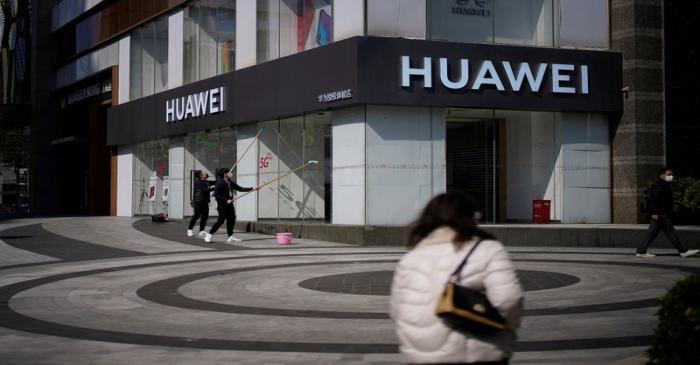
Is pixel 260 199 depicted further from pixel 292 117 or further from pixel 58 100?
pixel 58 100

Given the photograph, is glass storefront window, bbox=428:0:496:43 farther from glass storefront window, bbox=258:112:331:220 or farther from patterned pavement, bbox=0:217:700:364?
patterned pavement, bbox=0:217:700:364

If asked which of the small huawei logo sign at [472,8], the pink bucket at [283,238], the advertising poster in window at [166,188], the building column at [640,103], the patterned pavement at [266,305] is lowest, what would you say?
the patterned pavement at [266,305]

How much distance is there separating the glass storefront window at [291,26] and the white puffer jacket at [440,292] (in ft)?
68.8

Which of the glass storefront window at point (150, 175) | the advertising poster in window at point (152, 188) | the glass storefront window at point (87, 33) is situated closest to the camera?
the glass storefront window at point (150, 175)

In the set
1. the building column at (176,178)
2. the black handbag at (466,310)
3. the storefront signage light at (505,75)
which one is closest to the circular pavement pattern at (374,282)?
the black handbag at (466,310)

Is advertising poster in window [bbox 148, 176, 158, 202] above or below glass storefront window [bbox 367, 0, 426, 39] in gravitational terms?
below

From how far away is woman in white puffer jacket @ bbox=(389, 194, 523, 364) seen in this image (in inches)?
145

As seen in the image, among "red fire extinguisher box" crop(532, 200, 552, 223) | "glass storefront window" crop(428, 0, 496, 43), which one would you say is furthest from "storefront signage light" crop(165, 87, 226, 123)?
"red fire extinguisher box" crop(532, 200, 552, 223)

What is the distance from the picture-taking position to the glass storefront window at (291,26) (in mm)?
24969

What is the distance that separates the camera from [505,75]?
23.6 meters

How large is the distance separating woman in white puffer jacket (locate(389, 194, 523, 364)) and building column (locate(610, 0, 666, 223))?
2183cm

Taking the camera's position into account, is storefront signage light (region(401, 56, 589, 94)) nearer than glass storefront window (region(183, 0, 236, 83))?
Yes

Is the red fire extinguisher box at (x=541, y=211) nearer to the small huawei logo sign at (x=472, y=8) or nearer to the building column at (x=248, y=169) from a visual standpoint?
the small huawei logo sign at (x=472, y=8)

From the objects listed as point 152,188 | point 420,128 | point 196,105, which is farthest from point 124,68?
point 420,128
